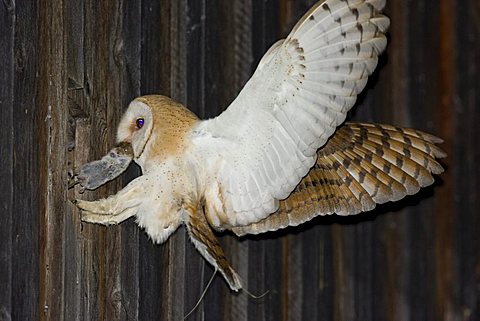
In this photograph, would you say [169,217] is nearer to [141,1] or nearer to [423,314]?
[141,1]

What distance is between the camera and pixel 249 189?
92.3 inches

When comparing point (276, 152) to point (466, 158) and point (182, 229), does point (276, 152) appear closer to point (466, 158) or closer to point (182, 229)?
point (182, 229)

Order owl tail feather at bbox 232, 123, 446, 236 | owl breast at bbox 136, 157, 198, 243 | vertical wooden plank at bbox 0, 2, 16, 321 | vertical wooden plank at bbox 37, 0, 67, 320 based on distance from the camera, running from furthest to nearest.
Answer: owl tail feather at bbox 232, 123, 446, 236 < owl breast at bbox 136, 157, 198, 243 < vertical wooden plank at bbox 37, 0, 67, 320 < vertical wooden plank at bbox 0, 2, 16, 321

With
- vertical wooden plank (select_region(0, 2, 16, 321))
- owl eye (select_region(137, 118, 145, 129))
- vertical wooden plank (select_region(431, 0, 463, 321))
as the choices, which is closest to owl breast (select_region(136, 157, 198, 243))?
owl eye (select_region(137, 118, 145, 129))

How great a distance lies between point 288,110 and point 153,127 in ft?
1.18

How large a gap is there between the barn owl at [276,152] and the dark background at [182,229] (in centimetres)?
11

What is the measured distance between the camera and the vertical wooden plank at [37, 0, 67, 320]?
6.91 ft

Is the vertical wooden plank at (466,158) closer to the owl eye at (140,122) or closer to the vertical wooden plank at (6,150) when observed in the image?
the owl eye at (140,122)

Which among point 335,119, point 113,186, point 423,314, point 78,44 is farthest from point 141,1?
point 423,314

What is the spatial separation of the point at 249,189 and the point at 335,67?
43cm

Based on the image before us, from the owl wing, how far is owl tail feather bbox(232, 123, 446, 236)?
0.46 feet

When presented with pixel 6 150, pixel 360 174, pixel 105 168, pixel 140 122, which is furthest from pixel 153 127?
pixel 360 174

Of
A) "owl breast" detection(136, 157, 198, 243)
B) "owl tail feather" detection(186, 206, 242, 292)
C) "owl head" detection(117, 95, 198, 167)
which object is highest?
"owl head" detection(117, 95, 198, 167)

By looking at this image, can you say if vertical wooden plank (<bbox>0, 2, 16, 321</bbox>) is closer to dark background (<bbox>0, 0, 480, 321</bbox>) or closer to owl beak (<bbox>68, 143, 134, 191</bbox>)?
dark background (<bbox>0, 0, 480, 321</bbox>)
